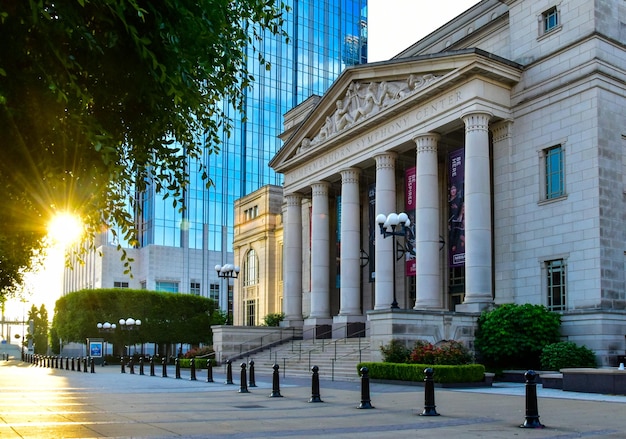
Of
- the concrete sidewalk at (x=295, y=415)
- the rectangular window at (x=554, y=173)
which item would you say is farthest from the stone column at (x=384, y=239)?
the concrete sidewalk at (x=295, y=415)

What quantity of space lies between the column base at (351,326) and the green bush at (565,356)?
A: 538 inches

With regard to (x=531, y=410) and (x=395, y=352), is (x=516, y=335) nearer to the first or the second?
(x=395, y=352)

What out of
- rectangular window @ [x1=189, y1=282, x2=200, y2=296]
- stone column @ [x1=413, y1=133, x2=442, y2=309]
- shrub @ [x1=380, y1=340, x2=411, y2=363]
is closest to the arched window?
stone column @ [x1=413, y1=133, x2=442, y2=309]

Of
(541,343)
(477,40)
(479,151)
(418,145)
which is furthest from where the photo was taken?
(477,40)

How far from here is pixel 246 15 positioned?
40.9 ft

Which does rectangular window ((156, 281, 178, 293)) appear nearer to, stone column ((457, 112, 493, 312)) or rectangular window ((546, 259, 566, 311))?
stone column ((457, 112, 493, 312))

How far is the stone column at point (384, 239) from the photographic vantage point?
3866 centimetres

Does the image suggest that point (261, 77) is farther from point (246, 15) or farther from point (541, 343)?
point (246, 15)

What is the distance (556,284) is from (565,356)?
4.57 m

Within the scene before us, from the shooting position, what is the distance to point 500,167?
115 feet

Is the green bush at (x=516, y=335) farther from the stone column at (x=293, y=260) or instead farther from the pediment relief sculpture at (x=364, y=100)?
the stone column at (x=293, y=260)

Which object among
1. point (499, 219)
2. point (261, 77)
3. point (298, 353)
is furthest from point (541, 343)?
point (261, 77)

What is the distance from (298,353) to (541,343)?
14.5 metres

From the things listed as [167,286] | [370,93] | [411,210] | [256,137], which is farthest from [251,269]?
[256,137]
